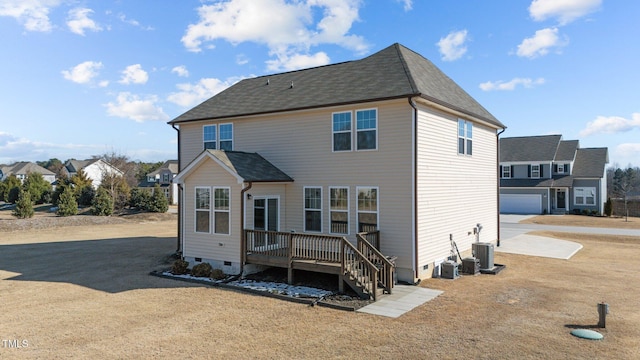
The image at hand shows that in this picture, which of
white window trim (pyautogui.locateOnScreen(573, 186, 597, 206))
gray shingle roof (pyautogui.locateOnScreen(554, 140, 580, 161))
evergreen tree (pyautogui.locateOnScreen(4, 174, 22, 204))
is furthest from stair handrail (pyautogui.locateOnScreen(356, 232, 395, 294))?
evergreen tree (pyautogui.locateOnScreen(4, 174, 22, 204))

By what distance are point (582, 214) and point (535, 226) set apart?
41.8ft

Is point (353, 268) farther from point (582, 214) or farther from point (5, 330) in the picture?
point (582, 214)

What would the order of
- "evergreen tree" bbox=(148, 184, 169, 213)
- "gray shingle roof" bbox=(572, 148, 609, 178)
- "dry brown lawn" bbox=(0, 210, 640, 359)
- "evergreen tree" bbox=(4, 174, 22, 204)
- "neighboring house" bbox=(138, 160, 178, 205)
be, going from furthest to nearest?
"neighboring house" bbox=(138, 160, 178, 205) → "evergreen tree" bbox=(4, 174, 22, 204) → "evergreen tree" bbox=(148, 184, 169, 213) → "gray shingle roof" bbox=(572, 148, 609, 178) → "dry brown lawn" bbox=(0, 210, 640, 359)

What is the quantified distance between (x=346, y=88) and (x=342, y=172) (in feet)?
10.0

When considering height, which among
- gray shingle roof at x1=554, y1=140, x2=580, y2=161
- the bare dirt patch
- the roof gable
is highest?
gray shingle roof at x1=554, y1=140, x2=580, y2=161

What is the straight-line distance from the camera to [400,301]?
406 inches

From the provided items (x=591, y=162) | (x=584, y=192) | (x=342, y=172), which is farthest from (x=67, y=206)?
(x=591, y=162)

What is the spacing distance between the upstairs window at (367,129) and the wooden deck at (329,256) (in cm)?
290

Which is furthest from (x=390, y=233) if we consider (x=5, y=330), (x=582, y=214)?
(x=582, y=214)

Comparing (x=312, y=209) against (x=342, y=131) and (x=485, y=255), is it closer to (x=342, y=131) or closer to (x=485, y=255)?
(x=342, y=131)

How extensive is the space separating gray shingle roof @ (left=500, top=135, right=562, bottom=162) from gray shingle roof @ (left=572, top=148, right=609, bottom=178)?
282cm

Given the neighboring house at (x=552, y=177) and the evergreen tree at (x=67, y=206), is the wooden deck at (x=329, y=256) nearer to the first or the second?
the evergreen tree at (x=67, y=206)

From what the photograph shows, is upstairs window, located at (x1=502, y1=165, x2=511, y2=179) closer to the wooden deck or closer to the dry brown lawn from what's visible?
the dry brown lawn

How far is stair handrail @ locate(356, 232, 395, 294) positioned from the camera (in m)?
11.0
